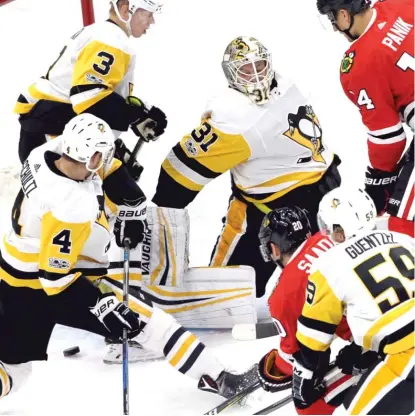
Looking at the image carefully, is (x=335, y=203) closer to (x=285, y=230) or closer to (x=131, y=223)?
(x=285, y=230)

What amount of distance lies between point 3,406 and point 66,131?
980 millimetres

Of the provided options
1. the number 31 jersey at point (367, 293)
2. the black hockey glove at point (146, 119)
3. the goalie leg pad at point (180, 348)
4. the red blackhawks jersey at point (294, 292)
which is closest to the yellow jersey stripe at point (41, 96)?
the black hockey glove at point (146, 119)

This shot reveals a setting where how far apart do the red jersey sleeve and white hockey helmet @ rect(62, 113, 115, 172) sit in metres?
0.84

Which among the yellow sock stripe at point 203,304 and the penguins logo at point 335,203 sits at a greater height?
the penguins logo at point 335,203

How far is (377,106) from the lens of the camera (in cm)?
341

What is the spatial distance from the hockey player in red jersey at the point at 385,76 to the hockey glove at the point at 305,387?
87 cm

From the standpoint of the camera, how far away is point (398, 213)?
3.55 meters

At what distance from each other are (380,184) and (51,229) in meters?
1.22

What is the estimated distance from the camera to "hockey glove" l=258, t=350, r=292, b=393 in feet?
10.2

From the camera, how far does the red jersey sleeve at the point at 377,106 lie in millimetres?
3359

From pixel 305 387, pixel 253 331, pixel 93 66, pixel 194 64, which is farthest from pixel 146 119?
pixel 194 64

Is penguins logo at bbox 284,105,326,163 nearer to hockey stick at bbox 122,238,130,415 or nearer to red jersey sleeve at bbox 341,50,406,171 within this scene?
red jersey sleeve at bbox 341,50,406,171

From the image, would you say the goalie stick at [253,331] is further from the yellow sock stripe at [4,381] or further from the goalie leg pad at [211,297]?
the yellow sock stripe at [4,381]

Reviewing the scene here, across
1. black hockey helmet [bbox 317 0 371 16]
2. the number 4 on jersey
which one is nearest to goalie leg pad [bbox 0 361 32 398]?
the number 4 on jersey
